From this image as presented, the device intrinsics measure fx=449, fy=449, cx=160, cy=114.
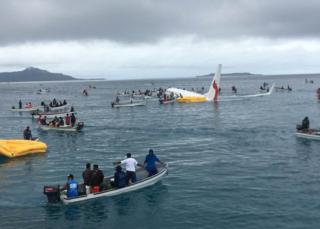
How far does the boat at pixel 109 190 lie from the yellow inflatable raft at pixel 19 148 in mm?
14079

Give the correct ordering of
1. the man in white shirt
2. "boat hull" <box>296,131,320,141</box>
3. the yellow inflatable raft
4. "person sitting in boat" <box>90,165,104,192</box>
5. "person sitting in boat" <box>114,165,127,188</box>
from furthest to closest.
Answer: "boat hull" <box>296,131,320,141</box>
the yellow inflatable raft
the man in white shirt
"person sitting in boat" <box>114,165,127,188</box>
"person sitting in boat" <box>90,165,104,192</box>

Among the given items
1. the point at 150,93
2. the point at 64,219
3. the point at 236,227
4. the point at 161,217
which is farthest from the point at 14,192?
the point at 150,93

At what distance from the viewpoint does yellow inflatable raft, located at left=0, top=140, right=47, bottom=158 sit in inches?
1528

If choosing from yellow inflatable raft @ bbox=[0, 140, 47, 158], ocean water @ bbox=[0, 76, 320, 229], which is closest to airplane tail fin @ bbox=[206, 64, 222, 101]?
ocean water @ bbox=[0, 76, 320, 229]

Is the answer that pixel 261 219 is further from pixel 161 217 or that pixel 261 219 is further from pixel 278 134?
pixel 278 134

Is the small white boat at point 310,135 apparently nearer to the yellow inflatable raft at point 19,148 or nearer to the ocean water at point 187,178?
the ocean water at point 187,178

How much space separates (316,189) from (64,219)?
15007mm

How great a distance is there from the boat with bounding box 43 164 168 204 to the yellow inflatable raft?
554 inches

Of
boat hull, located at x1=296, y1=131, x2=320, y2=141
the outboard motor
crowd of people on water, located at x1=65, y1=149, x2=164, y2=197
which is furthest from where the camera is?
boat hull, located at x1=296, y1=131, x2=320, y2=141

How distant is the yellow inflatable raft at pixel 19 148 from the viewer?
38812 millimetres

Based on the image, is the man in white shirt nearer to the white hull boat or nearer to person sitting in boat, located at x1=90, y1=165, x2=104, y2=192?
person sitting in boat, located at x1=90, y1=165, x2=104, y2=192

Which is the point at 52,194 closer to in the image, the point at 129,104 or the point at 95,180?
the point at 95,180

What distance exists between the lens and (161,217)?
23250mm

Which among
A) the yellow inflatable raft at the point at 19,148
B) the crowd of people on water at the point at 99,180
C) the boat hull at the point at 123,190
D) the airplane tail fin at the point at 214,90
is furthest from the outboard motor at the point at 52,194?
the airplane tail fin at the point at 214,90
